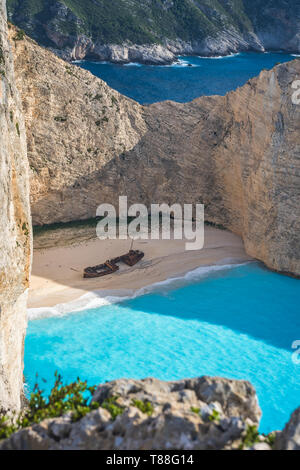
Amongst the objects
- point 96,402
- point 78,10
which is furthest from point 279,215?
point 78,10

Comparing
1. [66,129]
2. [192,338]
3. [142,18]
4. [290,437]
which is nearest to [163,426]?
[290,437]

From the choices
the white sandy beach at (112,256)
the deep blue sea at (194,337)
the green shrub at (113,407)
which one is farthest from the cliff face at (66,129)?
the green shrub at (113,407)

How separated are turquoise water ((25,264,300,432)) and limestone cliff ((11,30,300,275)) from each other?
3268 mm

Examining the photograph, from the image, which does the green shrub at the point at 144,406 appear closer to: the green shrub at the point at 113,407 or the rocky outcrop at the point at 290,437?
the green shrub at the point at 113,407

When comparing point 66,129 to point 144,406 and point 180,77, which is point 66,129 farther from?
point 180,77

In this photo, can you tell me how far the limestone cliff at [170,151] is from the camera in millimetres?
25219

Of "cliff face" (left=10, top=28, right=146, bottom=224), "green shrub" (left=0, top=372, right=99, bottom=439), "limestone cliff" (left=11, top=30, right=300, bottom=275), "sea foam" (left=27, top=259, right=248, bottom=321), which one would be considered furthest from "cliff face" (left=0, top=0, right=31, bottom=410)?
"limestone cliff" (left=11, top=30, right=300, bottom=275)

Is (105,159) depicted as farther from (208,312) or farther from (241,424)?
(241,424)

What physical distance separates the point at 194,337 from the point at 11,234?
8.96m

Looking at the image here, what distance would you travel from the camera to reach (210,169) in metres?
31.2

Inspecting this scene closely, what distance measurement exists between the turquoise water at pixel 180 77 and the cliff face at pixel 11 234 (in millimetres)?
36514

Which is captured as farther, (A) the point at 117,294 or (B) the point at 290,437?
(A) the point at 117,294

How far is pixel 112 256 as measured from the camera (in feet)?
90.7

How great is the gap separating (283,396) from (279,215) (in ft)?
32.8
